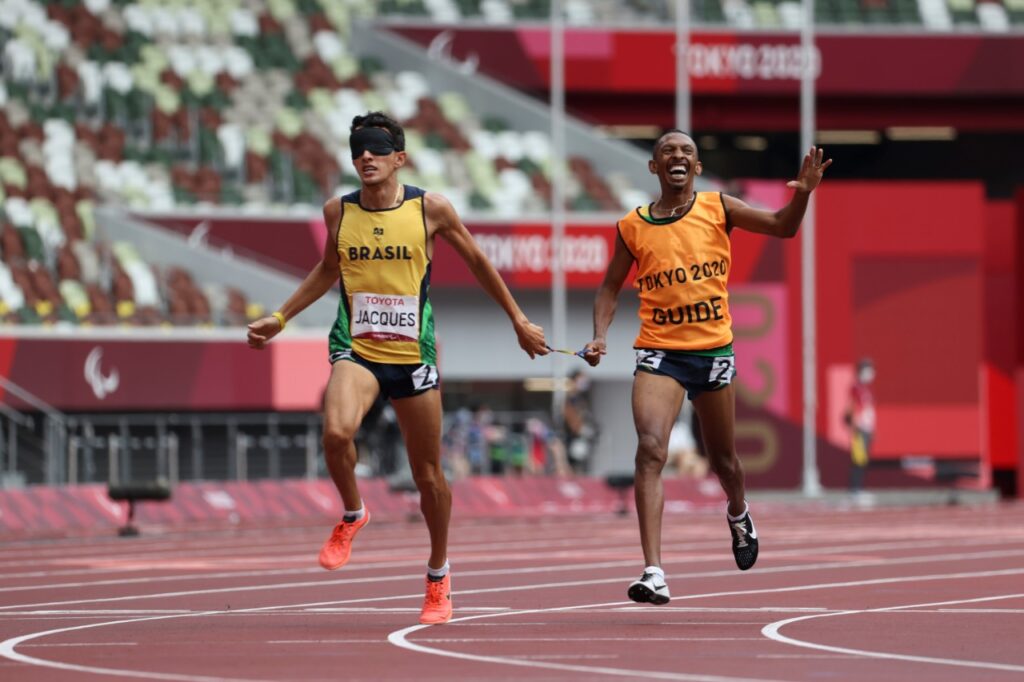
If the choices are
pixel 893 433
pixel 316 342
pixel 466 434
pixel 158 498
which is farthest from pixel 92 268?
pixel 893 433

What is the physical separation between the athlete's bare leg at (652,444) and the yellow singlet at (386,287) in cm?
114

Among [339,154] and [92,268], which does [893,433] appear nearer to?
[339,154]

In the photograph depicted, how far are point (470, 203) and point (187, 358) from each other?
7719mm

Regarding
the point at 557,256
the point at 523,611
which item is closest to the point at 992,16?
the point at 557,256

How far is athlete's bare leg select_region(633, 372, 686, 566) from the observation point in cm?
1161

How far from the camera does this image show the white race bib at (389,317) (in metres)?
11.5

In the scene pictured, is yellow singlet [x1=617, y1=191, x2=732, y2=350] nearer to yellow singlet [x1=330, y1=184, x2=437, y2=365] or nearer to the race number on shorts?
the race number on shorts

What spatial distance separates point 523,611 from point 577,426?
20.7m

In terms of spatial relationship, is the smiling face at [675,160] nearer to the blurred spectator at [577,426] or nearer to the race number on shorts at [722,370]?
the race number on shorts at [722,370]

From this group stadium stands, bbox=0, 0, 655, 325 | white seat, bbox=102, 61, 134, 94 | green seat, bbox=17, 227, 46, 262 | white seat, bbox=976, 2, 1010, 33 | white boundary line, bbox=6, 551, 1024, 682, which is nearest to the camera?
white boundary line, bbox=6, 551, 1024, 682

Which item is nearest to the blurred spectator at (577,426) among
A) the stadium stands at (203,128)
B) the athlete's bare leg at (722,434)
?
the stadium stands at (203,128)

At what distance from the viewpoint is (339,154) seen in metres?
37.9

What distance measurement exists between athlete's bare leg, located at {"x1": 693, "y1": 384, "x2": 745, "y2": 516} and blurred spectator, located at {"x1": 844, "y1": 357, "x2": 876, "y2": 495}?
20.3 metres

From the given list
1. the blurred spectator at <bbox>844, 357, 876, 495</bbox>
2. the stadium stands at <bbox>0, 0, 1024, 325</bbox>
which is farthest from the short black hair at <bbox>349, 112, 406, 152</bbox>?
the blurred spectator at <bbox>844, 357, 876, 495</bbox>
